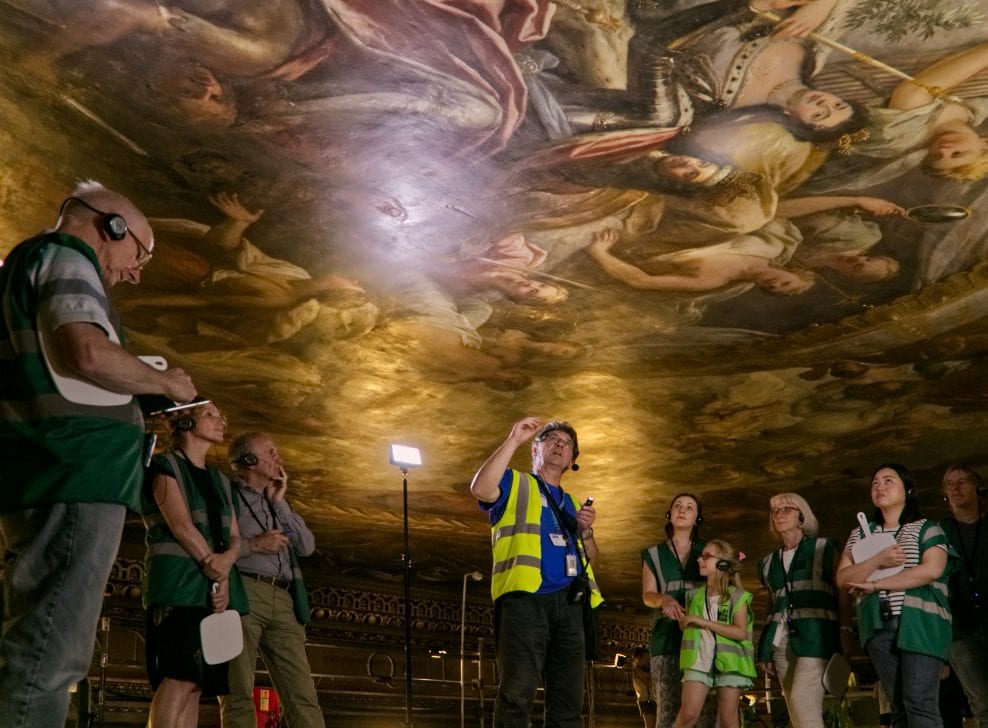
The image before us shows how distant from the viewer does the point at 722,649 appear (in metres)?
5.83

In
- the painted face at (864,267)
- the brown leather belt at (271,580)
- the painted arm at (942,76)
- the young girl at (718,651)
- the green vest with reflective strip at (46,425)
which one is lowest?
the young girl at (718,651)

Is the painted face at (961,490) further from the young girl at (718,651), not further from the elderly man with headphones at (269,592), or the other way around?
the elderly man with headphones at (269,592)

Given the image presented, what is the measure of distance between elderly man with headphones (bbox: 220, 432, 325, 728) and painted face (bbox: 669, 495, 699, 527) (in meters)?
2.48

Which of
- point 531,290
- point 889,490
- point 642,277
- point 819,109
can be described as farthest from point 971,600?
point 531,290

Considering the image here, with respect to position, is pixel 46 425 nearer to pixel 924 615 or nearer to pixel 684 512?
pixel 924 615

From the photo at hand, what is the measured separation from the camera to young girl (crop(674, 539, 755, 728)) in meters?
5.77

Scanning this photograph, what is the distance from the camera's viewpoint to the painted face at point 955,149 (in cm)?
742

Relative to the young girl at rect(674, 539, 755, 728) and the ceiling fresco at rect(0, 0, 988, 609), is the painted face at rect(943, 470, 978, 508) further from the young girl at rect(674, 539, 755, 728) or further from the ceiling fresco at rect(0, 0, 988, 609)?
the ceiling fresco at rect(0, 0, 988, 609)

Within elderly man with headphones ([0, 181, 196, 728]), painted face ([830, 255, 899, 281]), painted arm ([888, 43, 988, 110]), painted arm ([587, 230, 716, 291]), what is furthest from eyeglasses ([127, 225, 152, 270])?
painted face ([830, 255, 899, 281])

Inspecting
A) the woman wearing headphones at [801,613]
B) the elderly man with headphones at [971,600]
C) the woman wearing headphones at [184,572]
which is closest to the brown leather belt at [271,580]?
the woman wearing headphones at [184,572]

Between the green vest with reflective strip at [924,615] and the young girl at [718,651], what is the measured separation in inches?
36.0

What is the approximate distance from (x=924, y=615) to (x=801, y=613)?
1.01 m

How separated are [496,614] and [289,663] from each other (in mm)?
1148

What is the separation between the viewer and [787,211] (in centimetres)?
830
